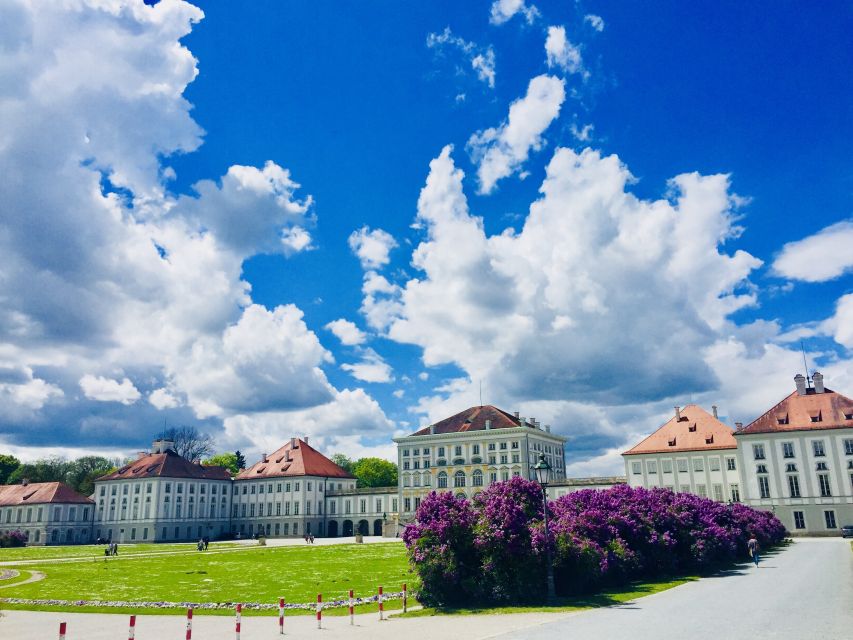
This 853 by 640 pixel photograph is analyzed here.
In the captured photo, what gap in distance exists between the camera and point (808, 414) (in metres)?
73.2

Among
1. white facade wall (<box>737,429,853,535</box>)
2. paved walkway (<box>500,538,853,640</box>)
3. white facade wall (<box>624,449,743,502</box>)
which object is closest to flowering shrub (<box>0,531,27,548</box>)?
white facade wall (<box>624,449,743,502</box>)

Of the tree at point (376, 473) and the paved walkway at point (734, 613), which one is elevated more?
the tree at point (376, 473)

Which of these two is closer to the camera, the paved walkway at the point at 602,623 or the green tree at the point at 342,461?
the paved walkway at the point at 602,623

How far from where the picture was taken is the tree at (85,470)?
132m

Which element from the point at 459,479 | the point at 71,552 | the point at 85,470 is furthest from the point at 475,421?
the point at 85,470

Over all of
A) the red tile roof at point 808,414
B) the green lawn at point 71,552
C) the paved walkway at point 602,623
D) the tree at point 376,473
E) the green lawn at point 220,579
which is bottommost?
the green lawn at point 71,552

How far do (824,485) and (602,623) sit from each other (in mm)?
61488

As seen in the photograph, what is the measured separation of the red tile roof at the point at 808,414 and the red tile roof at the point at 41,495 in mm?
96686

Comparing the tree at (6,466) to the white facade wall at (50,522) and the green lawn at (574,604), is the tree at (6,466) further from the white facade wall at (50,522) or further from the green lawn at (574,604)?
the green lawn at (574,604)

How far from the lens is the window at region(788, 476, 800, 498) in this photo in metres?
70.9

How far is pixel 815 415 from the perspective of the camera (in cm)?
7275

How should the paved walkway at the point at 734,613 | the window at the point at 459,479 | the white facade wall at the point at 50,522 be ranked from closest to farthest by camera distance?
the paved walkway at the point at 734,613 → the window at the point at 459,479 → the white facade wall at the point at 50,522

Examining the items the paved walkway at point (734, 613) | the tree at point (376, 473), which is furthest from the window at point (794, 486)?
the tree at point (376, 473)

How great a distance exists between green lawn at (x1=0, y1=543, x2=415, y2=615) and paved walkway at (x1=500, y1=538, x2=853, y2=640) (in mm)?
11855
